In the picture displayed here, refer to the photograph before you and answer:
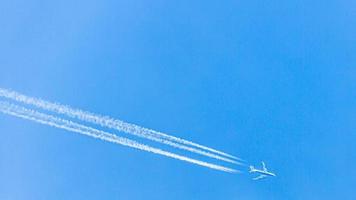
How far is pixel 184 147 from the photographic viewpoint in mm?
37281

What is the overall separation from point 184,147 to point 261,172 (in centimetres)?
1451

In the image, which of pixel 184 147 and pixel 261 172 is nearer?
pixel 184 147

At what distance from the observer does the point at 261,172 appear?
153 feet
